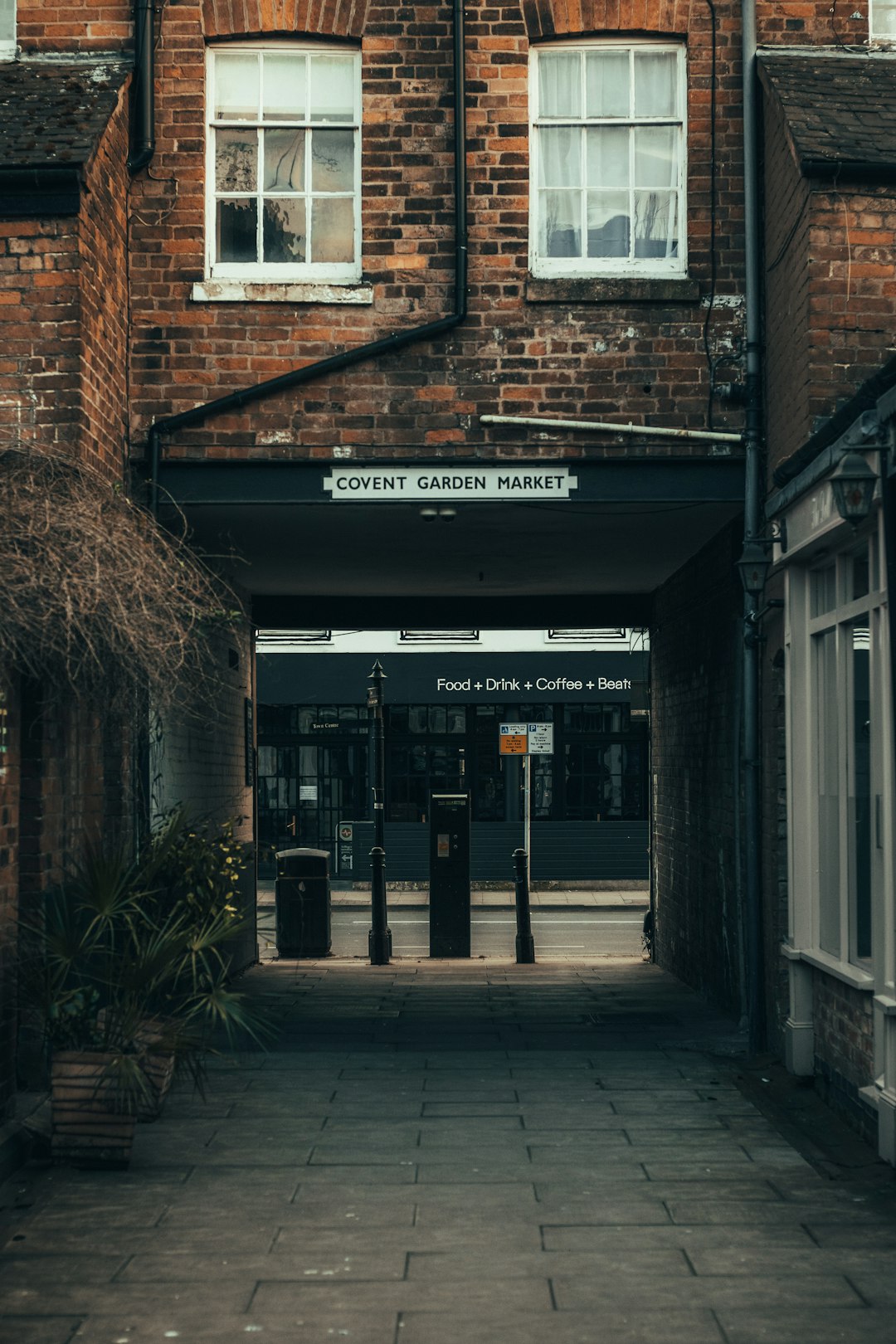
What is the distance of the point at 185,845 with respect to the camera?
8.34 meters

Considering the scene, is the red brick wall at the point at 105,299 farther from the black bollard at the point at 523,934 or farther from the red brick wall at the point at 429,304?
the black bollard at the point at 523,934

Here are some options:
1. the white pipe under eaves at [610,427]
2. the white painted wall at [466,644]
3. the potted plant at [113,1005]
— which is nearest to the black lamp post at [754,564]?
the white pipe under eaves at [610,427]

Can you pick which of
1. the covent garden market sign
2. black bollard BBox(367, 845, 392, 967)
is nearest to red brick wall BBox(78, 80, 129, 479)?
the covent garden market sign

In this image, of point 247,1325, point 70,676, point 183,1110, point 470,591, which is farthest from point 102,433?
point 470,591

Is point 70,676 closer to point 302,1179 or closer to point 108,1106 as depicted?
point 108,1106

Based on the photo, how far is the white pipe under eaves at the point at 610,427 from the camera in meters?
9.44

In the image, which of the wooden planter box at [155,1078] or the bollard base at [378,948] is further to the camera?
the bollard base at [378,948]

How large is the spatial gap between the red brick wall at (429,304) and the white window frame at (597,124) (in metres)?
0.11

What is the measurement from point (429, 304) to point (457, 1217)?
5667 mm

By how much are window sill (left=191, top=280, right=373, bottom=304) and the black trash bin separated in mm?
8278

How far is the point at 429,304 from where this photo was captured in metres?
9.59

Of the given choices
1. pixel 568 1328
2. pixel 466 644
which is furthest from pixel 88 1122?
pixel 466 644

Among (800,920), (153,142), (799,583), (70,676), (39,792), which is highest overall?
(153,142)

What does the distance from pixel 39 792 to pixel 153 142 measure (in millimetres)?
4347
